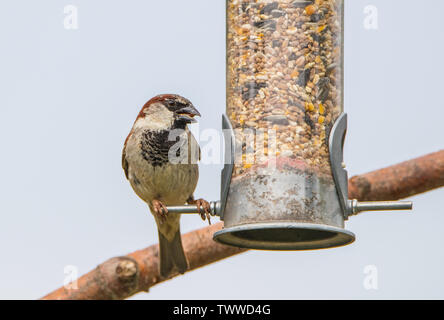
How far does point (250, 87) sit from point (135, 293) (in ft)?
5.96

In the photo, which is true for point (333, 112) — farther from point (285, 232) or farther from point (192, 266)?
point (192, 266)

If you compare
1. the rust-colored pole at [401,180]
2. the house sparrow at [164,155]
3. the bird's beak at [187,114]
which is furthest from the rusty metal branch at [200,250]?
the bird's beak at [187,114]

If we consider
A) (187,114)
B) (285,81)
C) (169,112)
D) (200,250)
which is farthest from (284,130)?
(200,250)

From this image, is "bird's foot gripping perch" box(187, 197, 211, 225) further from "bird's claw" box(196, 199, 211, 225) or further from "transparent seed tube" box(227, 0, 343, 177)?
"transparent seed tube" box(227, 0, 343, 177)

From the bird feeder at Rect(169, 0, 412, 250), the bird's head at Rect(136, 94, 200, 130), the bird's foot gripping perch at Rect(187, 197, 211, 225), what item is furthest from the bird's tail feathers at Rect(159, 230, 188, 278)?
the bird feeder at Rect(169, 0, 412, 250)

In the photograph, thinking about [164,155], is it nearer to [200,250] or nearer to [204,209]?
[200,250]

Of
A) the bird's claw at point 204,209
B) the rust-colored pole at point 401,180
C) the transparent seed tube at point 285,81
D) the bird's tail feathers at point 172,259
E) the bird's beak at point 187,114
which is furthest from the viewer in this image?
the bird's tail feathers at point 172,259

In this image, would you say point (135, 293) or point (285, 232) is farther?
point (135, 293)

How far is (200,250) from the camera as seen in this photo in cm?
636

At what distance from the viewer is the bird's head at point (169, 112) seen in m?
6.07

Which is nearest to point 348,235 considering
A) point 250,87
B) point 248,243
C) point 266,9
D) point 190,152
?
point 248,243

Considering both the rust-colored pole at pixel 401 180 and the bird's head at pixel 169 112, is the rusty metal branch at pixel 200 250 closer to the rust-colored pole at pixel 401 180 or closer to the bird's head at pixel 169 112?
the rust-colored pole at pixel 401 180

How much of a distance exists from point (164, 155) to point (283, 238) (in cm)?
141

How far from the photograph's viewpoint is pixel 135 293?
6.27 meters
